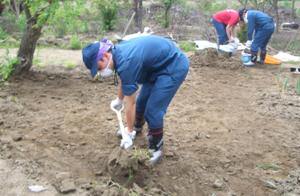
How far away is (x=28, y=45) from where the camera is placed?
674cm

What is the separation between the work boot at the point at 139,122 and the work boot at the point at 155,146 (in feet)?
1.43

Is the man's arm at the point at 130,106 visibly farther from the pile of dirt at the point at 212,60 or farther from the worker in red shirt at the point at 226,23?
the worker in red shirt at the point at 226,23

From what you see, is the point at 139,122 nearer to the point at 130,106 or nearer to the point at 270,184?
the point at 130,106

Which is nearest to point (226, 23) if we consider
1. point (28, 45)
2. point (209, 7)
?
point (28, 45)

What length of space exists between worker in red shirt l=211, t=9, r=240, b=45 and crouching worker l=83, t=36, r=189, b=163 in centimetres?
480

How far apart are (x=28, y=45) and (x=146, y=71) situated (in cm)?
300

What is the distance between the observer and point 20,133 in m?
4.89

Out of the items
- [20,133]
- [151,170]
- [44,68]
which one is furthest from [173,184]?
[44,68]

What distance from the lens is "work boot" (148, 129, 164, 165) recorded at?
4.50 m

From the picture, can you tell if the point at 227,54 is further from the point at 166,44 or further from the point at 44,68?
the point at 166,44

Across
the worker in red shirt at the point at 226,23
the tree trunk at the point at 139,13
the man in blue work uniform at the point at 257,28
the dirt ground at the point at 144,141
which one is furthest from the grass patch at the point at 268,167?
the tree trunk at the point at 139,13

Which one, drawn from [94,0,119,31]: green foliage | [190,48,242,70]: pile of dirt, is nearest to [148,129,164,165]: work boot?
[190,48,242,70]: pile of dirt

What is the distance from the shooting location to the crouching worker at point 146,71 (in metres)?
3.89

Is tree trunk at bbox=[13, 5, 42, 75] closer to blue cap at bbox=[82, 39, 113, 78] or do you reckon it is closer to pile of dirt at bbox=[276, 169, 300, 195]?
blue cap at bbox=[82, 39, 113, 78]
